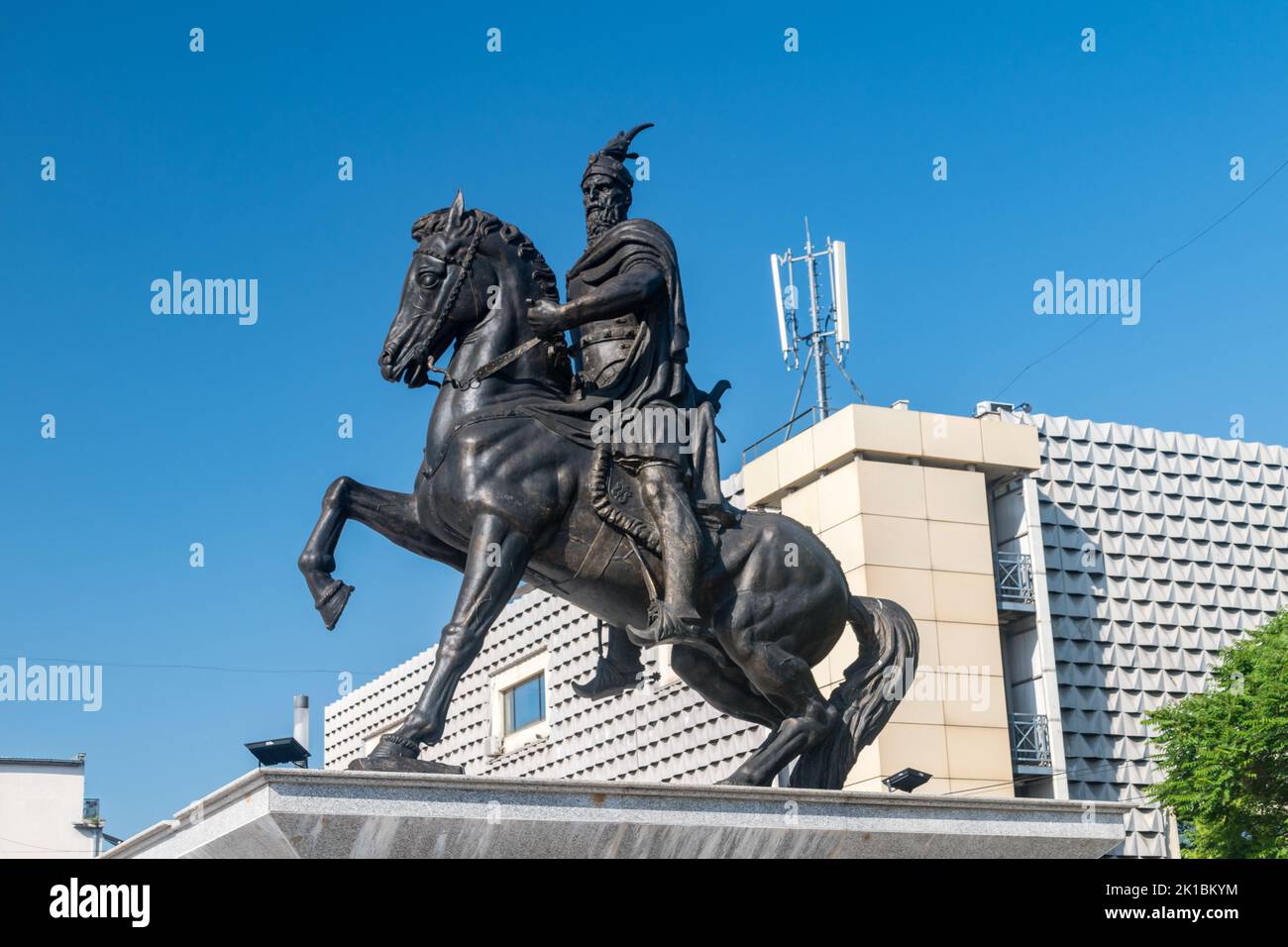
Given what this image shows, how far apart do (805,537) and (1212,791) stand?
2154cm

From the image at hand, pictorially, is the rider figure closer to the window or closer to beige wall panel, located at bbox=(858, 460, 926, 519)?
beige wall panel, located at bbox=(858, 460, 926, 519)

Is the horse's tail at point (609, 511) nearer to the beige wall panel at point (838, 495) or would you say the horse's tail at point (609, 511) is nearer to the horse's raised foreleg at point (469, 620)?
the horse's raised foreleg at point (469, 620)

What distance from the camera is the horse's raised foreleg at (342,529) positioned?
10.6 metres

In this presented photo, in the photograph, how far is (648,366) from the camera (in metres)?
11.3

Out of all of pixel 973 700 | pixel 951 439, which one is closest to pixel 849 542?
pixel 951 439

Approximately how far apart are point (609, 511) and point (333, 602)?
5.69ft

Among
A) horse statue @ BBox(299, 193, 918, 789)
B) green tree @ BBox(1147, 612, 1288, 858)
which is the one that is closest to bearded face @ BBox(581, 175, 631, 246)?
horse statue @ BBox(299, 193, 918, 789)

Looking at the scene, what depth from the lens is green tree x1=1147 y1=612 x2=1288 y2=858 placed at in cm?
3022

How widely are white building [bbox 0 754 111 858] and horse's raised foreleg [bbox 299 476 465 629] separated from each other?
32.0m

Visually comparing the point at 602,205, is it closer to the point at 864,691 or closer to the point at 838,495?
the point at 864,691

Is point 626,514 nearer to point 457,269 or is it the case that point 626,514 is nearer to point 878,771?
point 457,269

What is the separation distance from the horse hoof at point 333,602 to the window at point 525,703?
3307 centimetres
